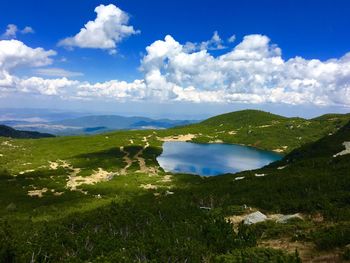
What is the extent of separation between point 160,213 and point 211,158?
9960cm

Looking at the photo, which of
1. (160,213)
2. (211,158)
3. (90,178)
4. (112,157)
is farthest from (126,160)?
(160,213)

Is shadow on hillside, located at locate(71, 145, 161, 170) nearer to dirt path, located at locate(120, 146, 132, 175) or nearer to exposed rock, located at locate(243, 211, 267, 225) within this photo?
dirt path, located at locate(120, 146, 132, 175)

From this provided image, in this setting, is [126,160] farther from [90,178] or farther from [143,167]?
[90,178]

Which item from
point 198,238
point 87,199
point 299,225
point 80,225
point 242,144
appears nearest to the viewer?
point 198,238

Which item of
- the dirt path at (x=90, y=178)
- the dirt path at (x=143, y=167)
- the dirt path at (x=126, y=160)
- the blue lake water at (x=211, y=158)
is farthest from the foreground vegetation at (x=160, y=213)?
the blue lake water at (x=211, y=158)

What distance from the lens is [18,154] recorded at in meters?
128

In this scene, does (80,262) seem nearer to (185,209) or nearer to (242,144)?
A: (185,209)

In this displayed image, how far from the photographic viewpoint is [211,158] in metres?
135

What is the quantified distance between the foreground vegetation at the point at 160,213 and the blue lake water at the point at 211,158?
483 inches

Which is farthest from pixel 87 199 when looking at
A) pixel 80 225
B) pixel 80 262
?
pixel 80 262

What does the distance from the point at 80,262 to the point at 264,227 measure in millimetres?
17885

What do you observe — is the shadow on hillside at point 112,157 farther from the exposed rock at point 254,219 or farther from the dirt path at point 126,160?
the exposed rock at point 254,219

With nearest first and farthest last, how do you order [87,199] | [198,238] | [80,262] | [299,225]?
[80,262]
[198,238]
[299,225]
[87,199]

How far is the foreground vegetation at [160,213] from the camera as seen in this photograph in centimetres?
2245
